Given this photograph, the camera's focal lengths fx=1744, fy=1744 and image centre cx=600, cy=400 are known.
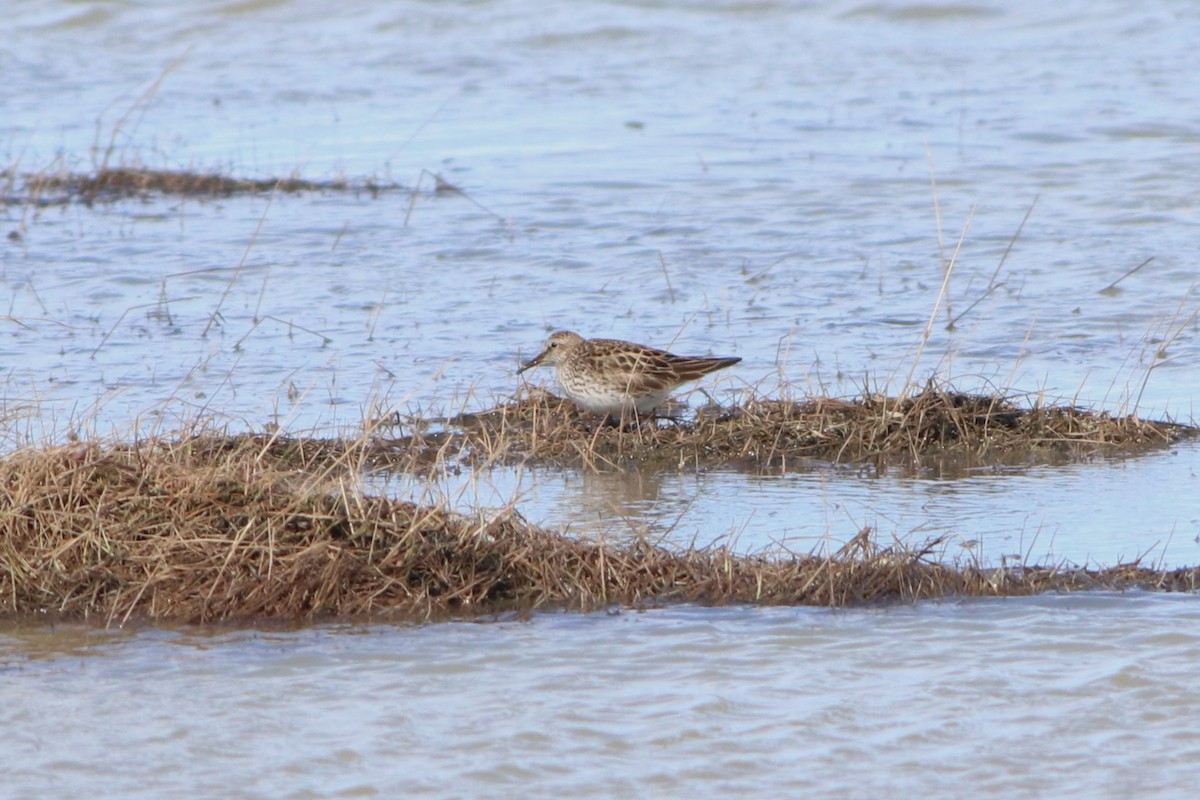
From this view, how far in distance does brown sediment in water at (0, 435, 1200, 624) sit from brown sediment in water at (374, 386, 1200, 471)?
172cm

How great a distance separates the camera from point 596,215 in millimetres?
14289

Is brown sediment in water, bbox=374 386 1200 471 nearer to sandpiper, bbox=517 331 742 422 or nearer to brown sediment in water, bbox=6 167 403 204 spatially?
sandpiper, bbox=517 331 742 422

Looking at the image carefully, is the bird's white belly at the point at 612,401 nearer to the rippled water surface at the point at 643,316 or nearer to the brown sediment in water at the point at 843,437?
the brown sediment in water at the point at 843,437

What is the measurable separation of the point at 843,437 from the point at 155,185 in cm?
925

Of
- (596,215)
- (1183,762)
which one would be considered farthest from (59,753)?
(596,215)

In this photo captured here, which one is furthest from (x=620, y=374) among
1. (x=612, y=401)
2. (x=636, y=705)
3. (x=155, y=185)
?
(x=155, y=185)

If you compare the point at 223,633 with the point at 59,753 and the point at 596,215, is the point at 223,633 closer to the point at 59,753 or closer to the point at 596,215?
the point at 59,753

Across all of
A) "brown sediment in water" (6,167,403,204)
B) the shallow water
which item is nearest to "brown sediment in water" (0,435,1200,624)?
the shallow water

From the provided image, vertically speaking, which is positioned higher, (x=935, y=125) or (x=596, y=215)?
(x=935, y=125)

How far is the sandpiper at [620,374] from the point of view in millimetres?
8125

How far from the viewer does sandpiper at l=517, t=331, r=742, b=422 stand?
26.7 ft

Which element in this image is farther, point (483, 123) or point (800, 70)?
point (800, 70)

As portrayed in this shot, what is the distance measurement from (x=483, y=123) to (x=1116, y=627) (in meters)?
13.7

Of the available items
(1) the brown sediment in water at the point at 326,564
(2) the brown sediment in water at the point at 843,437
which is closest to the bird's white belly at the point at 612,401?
(2) the brown sediment in water at the point at 843,437
